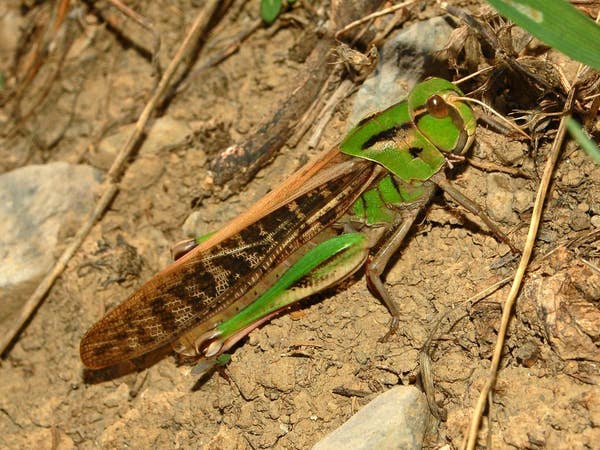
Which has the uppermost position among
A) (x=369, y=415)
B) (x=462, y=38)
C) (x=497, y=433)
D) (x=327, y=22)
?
(x=462, y=38)

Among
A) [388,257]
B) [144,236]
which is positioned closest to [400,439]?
[388,257]

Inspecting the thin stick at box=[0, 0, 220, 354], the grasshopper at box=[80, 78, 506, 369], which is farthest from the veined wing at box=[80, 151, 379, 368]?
the thin stick at box=[0, 0, 220, 354]

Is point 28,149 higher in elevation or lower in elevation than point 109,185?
lower

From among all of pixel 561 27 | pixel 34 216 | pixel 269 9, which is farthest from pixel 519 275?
pixel 34 216

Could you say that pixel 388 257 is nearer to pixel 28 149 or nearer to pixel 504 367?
pixel 504 367

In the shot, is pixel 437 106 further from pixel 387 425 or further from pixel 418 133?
pixel 387 425

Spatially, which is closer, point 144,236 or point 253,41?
point 144,236

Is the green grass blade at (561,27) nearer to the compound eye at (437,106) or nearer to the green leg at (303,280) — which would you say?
the compound eye at (437,106)
